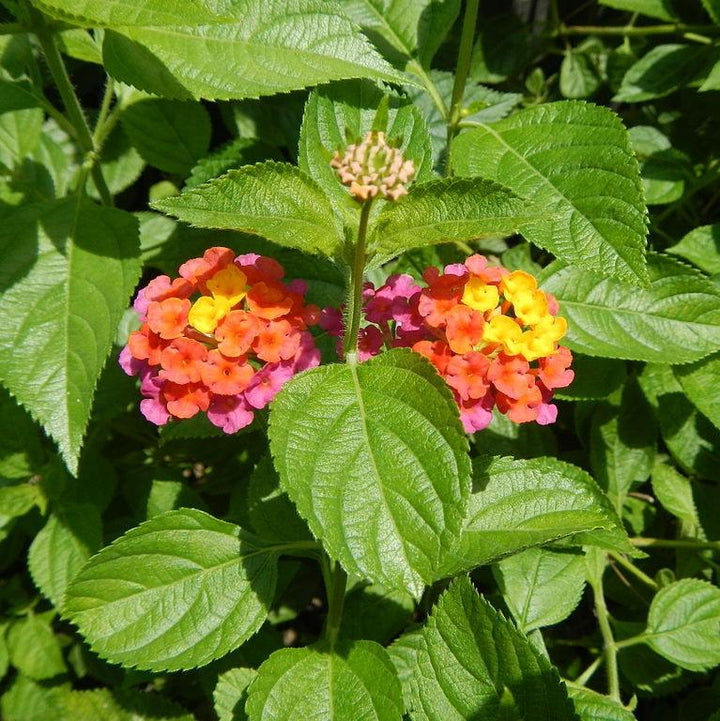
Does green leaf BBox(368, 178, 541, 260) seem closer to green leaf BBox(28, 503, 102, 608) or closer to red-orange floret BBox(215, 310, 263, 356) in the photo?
red-orange floret BBox(215, 310, 263, 356)

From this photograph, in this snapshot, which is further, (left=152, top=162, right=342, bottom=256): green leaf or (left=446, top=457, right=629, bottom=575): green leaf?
(left=446, top=457, right=629, bottom=575): green leaf

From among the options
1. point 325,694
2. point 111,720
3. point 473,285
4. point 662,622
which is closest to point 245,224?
point 473,285

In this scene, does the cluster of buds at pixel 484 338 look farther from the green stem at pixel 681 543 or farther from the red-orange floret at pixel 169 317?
the green stem at pixel 681 543

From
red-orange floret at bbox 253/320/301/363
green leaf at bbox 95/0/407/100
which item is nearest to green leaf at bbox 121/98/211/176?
green leaf at bbox 95/0/407/100

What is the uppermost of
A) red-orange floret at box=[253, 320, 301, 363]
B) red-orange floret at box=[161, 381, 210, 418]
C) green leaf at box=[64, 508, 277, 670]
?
red-orange floret at box=[253, 320, 301, 363]

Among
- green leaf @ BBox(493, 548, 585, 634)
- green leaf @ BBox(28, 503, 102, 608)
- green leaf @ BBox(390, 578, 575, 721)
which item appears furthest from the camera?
green leaf @ BBox(28, 503, 102, 608)

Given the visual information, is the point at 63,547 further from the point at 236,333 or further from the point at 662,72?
the point at 662,72

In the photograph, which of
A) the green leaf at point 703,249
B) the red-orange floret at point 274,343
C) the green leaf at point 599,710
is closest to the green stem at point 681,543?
the green leaf at point 599,710
